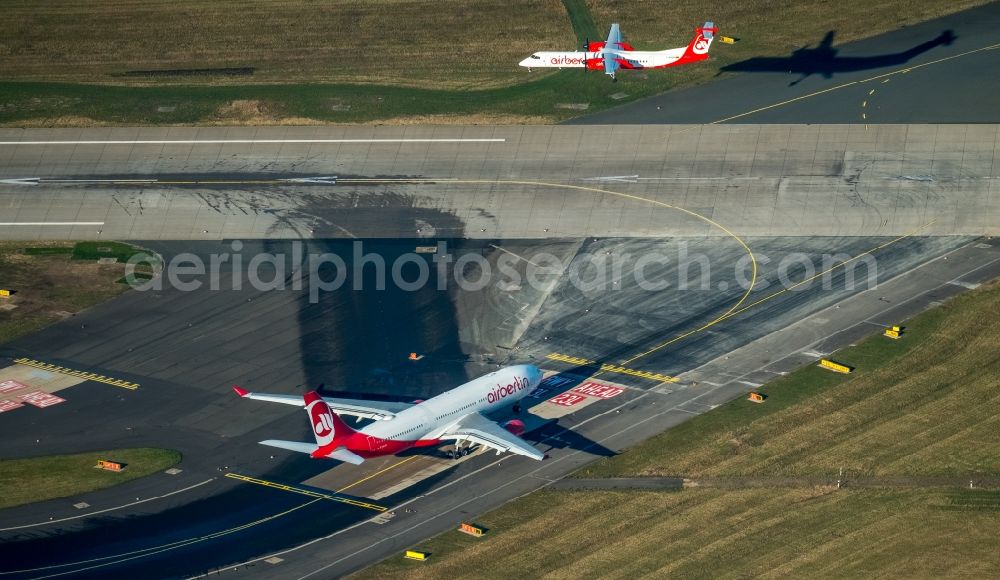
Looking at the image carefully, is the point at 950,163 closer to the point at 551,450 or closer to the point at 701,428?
the point at 701,428

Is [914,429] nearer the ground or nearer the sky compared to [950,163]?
nearer the ground

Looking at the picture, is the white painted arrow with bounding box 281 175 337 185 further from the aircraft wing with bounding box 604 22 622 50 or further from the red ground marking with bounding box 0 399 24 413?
the red ground marking with bounding box 0 399 24 413

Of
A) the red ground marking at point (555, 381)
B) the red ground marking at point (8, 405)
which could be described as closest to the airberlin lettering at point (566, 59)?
the red ground marking at point (555, 381)

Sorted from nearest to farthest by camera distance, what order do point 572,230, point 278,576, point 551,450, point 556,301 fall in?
point 278,576 → point 551,450 → point 556,301 → point 572,230

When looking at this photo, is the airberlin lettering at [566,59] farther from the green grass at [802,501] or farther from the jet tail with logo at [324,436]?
the jet tail with logo at [324,436]

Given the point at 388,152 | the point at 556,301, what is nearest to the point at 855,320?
the point at 556,301

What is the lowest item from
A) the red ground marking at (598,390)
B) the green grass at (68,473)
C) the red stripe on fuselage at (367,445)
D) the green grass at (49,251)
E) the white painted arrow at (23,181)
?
the green grass at (68,473)
